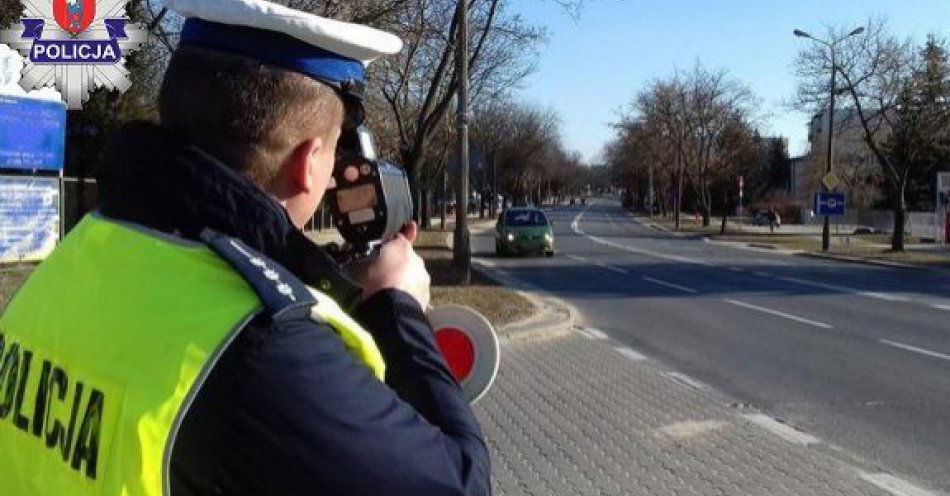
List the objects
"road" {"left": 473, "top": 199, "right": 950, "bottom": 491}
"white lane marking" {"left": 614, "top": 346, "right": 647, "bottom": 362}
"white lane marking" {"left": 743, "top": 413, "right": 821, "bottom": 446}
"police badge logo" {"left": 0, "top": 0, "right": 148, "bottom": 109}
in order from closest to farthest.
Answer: "white lane marking" {"left": 743, "top": 413, "right": 821, "bottom": 446}, "road" {"left": 473, "top": 199, "right": 950, "bottom": 491}, "police badge logo" {"left": 0, "top": 0, "right": 148, "bottom": 109}, "white lane marking" {"left": 614, "top": 346, "right": 647, "bottom": 362}

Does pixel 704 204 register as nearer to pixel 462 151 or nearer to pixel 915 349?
pixel 462 151

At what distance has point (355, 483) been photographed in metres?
1.22

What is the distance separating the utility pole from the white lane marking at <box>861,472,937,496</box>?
12.9 metres

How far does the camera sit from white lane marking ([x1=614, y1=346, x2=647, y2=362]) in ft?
36.2

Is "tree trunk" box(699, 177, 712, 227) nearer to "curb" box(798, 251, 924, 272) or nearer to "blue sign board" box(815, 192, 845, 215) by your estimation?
"curb" box(798, 251, 924, 272)

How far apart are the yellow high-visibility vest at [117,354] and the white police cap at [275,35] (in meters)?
0.30

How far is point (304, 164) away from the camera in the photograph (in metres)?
1.51

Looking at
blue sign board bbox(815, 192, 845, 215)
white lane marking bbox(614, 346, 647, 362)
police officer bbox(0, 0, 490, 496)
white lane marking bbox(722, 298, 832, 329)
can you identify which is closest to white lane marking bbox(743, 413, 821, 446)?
white lane marking bbox(614, 346, 647, 362)

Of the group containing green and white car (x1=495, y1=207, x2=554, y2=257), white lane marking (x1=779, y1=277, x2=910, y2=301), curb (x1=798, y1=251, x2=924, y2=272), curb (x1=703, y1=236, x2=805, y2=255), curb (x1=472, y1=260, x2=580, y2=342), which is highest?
green and white car (x1=495, y1=207, x2=554, y2=257)

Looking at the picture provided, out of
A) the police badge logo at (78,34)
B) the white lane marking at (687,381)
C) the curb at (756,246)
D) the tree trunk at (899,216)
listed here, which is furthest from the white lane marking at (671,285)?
the tree trunk at (899,216)

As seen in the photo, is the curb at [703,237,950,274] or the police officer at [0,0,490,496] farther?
the curb at [703,237,950,274]

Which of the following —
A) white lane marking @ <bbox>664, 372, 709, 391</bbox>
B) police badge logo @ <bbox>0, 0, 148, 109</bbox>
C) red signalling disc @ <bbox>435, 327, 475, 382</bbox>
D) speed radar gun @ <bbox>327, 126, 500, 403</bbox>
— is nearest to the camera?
speed radar gun @ <bbox>327, 126, 500, 403</bbox>

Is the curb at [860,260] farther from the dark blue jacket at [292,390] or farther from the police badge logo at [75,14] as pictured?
the dark blue jacket at [292,390]

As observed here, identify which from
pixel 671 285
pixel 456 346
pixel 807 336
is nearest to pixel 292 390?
pixel 456 346
